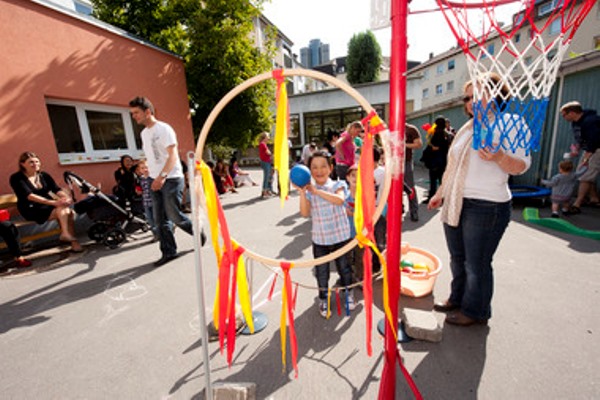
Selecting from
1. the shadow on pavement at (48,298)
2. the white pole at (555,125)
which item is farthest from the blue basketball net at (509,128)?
the white pole at (555,125)

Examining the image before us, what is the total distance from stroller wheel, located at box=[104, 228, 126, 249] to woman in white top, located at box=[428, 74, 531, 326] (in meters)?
5.32

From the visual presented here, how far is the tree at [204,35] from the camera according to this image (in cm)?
896

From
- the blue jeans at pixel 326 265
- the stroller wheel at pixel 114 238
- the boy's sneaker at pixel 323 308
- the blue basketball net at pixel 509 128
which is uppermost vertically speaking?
the blue basketball net at pixel 509 128

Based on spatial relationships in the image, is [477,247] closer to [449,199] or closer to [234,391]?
[449,199]

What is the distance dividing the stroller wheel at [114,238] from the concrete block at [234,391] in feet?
14.0

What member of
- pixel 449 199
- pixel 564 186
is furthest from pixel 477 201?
pixel 564 186

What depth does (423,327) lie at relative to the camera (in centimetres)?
229

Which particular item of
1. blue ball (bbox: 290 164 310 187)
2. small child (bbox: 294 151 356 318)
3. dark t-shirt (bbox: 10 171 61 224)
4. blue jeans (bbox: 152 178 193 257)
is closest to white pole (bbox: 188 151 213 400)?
blue ball (bbox: 290 164 310 187)

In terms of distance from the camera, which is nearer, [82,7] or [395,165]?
[395,165]

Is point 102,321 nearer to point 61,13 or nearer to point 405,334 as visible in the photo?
point 405,334

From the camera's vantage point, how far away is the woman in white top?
6.10ft

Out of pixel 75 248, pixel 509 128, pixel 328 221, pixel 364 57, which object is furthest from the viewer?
pixel 364 57

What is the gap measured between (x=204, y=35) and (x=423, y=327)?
10069mm

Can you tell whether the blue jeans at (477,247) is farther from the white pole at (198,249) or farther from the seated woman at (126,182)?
the seated woman at (126,182)
